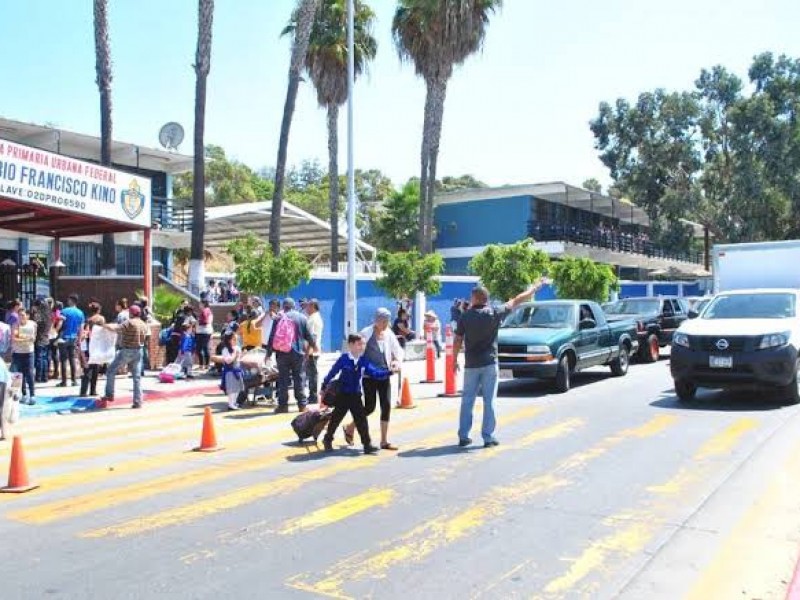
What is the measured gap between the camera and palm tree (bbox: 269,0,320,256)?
27859 mm

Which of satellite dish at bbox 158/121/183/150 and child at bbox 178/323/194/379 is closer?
child at bbox 178/323/194/379

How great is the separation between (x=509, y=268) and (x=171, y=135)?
1467 cm

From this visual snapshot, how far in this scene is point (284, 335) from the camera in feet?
39.5

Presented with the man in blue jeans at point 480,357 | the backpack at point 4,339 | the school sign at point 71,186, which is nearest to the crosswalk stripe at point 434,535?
the man in blue jeans at point 480,357

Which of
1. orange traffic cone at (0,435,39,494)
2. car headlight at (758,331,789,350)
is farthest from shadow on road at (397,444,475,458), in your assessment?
car headlight at (758,331,789,350)

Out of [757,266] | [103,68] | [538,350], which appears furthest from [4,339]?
[757,266]

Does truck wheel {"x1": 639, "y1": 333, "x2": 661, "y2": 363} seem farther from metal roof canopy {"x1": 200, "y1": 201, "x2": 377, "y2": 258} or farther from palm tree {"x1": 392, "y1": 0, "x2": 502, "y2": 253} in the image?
metal roof canopy {"x1": 200, "y1": 201, "x2": 377, "y2": 258}

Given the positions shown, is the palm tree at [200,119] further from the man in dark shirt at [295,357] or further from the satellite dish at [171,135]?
the man in dark shirt at [295,357]

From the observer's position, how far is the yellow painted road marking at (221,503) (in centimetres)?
610

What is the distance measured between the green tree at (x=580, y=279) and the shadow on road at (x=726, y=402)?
13.9m

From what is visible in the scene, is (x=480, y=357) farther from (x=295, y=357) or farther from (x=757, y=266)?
(x=757, y=266)

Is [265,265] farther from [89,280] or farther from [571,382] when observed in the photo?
[571,382]

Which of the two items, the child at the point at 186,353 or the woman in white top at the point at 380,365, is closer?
the woman in white top at the point at 380,365

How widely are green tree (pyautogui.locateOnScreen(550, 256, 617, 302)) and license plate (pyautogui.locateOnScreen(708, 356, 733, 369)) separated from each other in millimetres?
15768
